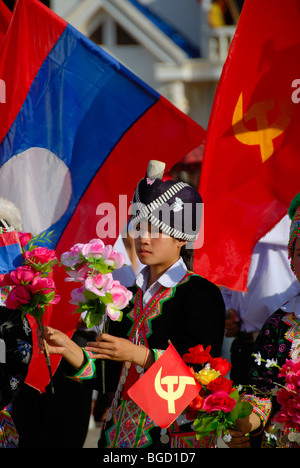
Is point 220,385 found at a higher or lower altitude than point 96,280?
lower

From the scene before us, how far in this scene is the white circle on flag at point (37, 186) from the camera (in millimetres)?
4023

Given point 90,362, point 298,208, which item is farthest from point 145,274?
point 298,208

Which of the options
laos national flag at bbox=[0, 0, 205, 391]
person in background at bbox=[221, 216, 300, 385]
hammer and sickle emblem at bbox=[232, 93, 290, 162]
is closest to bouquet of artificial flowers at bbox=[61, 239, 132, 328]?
laos national flag at bbox=[0, 0, 205, 391]

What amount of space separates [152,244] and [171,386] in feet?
2.14

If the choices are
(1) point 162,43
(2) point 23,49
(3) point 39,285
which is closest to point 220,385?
(3) point 39,285

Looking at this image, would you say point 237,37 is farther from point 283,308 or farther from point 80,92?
point 283,308

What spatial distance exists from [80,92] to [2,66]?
438 millimetres

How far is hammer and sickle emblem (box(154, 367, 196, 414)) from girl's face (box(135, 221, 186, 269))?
1.84ft

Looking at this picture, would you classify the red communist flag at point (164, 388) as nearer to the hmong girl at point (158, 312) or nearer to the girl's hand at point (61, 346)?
the hmong girl at point (158, 312)

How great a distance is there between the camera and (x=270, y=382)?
2752mm

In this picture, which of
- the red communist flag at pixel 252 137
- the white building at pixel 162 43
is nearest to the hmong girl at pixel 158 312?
the red communist flag at pixel 252 137

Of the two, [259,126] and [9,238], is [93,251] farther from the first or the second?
[259,126]

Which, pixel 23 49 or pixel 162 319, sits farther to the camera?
pixel 23 49

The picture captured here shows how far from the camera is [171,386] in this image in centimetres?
254
